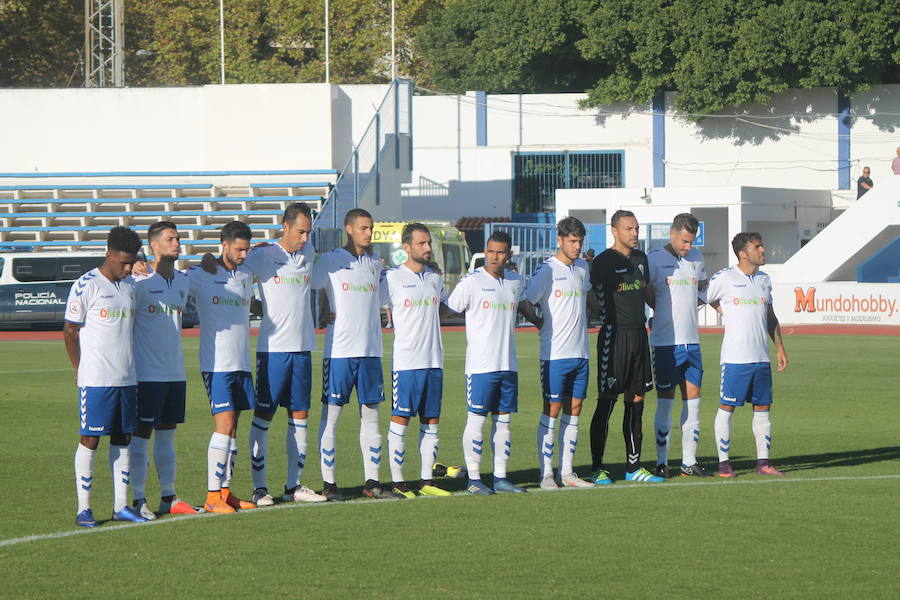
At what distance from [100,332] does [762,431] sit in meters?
5.35

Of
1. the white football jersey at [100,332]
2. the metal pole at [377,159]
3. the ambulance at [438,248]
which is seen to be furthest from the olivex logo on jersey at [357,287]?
the metal pole at [377,159]

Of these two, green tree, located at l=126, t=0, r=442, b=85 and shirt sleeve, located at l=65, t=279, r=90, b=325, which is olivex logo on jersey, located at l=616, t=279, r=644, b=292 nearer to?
shirt sleeve, located at l=65, t=279, r=90, b=325

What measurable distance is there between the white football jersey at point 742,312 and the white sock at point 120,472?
486cm

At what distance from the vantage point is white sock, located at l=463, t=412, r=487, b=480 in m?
10.1

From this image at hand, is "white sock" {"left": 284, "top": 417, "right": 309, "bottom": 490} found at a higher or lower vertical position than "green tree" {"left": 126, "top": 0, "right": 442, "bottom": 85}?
lower

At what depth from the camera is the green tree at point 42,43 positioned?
188 ft

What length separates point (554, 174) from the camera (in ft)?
168

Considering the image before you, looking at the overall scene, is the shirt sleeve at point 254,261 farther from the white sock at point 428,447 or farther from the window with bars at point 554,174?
the window with bars at point 554,174

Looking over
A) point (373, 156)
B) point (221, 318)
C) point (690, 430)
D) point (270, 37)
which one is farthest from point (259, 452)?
point (270, 37)

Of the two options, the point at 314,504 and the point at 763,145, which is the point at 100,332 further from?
the point at 763,145

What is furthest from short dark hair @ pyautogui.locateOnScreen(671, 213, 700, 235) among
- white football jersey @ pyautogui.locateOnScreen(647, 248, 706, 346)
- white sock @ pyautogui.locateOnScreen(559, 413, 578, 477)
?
white sock @ pyautogui.locateOnScreen(559, 413, 578, 477)

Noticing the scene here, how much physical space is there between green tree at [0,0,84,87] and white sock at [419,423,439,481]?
50.7m

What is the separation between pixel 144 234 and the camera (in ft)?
123

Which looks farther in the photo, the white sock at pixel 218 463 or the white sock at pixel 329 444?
the white sock at pixel 329 444
